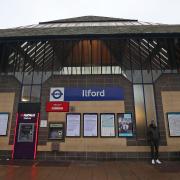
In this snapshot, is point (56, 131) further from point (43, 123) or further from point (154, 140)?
point (154, 140)

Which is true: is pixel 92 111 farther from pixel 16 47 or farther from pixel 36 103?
pixel 16 47

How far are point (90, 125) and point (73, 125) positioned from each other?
2.92ft

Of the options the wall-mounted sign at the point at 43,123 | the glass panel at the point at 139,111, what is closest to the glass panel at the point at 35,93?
the wall-mounted sign at the point at 43,123

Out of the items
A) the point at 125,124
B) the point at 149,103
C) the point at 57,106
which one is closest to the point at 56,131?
the point at 57,106

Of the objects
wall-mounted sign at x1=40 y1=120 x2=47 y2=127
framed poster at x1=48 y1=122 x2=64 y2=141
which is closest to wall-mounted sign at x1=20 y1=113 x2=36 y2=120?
wall-mounted sign at x1=40 y1=120 x2=47 y2=127

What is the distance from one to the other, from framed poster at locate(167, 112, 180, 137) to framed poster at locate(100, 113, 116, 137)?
288 centimetres

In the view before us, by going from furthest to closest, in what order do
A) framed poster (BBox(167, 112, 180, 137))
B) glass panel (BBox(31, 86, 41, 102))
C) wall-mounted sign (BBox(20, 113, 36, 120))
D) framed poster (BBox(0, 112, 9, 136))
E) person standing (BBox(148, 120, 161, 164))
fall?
glass panel (BBox(31, 86, 41, 102)) < wall-mounted sign (BBox(20, 113, 36, 120)) < framed poster (BBox(0, 112, 9, 136)) < framed poster (BBox(167, 112, 180, 137)) < person standing (BBox(148, 120, 161, 164))

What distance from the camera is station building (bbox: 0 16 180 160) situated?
408 inches

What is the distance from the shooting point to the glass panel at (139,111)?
10438mm

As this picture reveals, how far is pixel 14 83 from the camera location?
1156cm

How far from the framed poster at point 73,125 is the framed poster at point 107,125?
1209mm

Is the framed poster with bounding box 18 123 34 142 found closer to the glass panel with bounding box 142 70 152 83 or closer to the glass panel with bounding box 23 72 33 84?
the glass panel with bounding box 23 72 33 84

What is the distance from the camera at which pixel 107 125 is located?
34.7 ft

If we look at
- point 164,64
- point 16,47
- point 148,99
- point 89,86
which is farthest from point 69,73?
point 164,64
